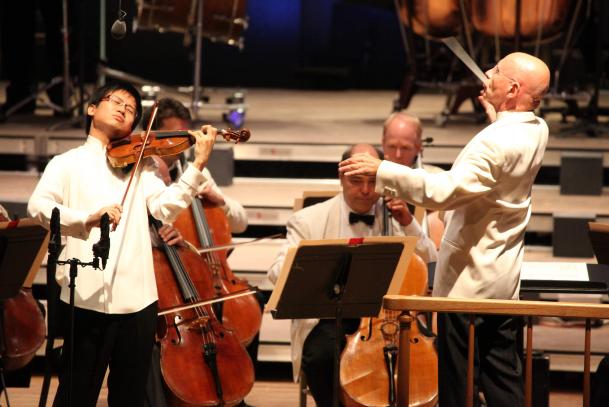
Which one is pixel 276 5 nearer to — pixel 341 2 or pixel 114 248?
pixel 341 2

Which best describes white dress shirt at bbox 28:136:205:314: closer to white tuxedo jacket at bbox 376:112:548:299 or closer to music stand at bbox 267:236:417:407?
music stand at bbox 267:236:417:407

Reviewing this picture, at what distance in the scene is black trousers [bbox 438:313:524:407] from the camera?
3.35 meters

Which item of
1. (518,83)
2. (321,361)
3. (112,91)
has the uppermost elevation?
(518,83)

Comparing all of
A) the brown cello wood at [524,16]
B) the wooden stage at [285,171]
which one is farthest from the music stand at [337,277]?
the brown cello wood at [524,16]

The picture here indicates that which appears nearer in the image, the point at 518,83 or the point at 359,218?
the point at 518,83

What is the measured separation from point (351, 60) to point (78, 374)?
25.3 feet

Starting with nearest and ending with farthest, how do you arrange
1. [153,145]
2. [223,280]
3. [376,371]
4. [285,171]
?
[153,145] → [376,371] → [223,280] → [285,171]

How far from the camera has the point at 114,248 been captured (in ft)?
11.0

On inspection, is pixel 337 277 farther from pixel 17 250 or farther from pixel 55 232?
pixel 17 250

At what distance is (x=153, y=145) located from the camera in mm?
3268

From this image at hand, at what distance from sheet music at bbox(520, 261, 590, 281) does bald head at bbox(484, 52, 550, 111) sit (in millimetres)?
581

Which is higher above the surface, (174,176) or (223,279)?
(174,176)

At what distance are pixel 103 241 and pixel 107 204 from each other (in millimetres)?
275

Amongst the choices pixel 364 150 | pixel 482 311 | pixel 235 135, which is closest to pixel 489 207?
pixel 482 311
